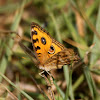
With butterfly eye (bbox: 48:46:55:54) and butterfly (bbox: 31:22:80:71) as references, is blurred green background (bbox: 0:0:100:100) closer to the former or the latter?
butterfly (bbox: 31:22:80:71)

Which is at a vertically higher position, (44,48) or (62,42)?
(62,42)

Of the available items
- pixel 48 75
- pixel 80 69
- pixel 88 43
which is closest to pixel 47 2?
pixel 88 43

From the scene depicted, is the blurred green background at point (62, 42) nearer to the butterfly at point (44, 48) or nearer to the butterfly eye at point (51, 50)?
the butterfly at point (44, 48)

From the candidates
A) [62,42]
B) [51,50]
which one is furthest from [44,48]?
[62,42]

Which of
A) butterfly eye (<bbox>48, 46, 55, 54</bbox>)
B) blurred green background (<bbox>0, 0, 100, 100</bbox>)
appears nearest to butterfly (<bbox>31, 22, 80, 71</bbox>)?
butterfly eye (<bbox>48, 46, 55, 54</bbox>)

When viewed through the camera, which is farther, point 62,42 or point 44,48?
point 62,42

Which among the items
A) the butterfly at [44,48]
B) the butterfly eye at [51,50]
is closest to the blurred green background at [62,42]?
the butterfly at [44,48]

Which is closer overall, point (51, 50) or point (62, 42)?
point (51, 50)

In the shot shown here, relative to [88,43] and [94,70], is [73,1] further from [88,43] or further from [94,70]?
[94,70]

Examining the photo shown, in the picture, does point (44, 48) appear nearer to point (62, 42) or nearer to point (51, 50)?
point (51, 50)
